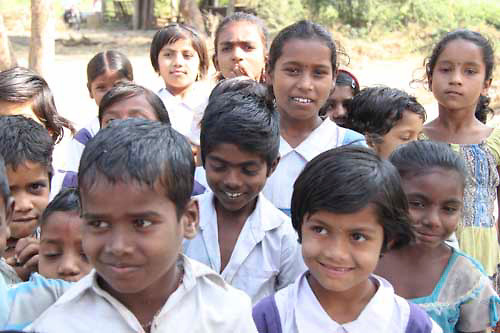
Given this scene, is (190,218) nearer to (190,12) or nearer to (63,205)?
(63,205)

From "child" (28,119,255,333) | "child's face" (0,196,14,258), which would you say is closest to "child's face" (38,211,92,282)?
"child's face" (0,196,14,258)

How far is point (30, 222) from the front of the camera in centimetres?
249

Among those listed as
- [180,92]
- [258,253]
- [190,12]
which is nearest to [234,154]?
[258,253]

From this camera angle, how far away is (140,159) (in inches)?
65.0

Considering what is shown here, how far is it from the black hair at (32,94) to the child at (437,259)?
6.19 feet

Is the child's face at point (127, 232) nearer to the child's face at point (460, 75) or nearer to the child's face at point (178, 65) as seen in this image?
the child's face at point (460, 75)

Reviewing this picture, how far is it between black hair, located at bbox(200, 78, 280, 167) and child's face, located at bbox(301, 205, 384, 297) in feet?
1.75

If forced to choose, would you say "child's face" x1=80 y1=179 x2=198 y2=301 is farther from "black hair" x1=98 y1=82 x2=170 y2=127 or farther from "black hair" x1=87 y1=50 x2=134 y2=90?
"black hair" x1=87 y1=50 x2=134 y2=90

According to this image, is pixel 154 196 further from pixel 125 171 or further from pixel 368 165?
pixel 368 165

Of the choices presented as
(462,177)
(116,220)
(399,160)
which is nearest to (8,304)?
(116,220)

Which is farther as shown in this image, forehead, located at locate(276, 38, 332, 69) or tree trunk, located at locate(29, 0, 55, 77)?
tree trunk, located at locate(29, 0, 55, 77)

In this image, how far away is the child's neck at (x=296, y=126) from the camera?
287 cm

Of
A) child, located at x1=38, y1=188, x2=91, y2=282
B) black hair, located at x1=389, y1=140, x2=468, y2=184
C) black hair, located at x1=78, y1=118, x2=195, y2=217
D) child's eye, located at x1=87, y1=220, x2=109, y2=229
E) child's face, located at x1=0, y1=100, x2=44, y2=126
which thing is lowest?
child, located at x1=38, y1=188, x2=91, y2=282

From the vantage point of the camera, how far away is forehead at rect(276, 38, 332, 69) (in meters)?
2.87
